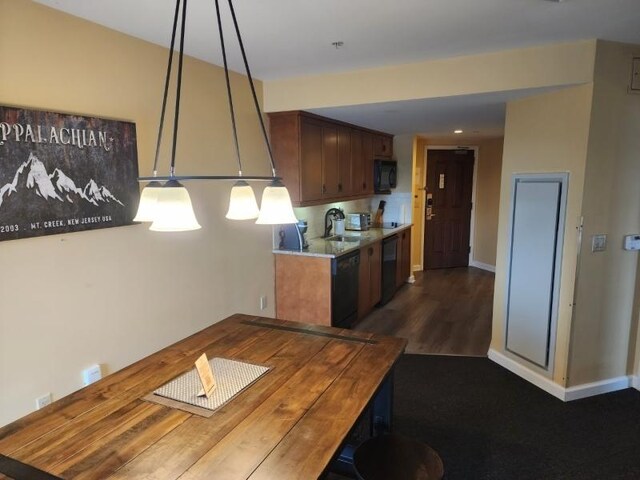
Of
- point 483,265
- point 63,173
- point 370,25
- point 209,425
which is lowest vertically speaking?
point 483,265

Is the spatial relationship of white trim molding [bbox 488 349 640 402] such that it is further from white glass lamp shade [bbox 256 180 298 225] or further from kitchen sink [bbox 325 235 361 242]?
white glass lamp shade [bbox 256 180 298 225]

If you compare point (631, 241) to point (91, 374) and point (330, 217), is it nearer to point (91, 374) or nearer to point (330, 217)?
point (330, 217)

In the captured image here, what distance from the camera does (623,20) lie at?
2250 mm

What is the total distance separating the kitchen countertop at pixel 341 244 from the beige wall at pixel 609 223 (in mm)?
1971

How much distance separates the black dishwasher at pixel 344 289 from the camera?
382 centimetres

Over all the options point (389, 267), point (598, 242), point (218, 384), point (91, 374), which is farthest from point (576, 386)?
point (91, 374)

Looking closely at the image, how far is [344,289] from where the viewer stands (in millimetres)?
4020

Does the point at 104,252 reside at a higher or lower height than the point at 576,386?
higher

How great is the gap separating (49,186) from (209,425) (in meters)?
1.54

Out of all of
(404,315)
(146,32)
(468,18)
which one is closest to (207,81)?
(146,32)

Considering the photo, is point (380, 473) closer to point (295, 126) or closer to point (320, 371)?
point (320, 371)

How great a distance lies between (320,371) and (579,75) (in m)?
2.49

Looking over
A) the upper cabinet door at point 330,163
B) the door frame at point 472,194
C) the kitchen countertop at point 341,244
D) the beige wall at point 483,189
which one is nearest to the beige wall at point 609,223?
the kitchen countertop at point 341,244

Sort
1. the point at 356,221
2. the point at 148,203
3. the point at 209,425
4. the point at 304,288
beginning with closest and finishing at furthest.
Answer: the point at 209,425 → the point at 148,203 → the point at 304,288 → the point at 356,221
